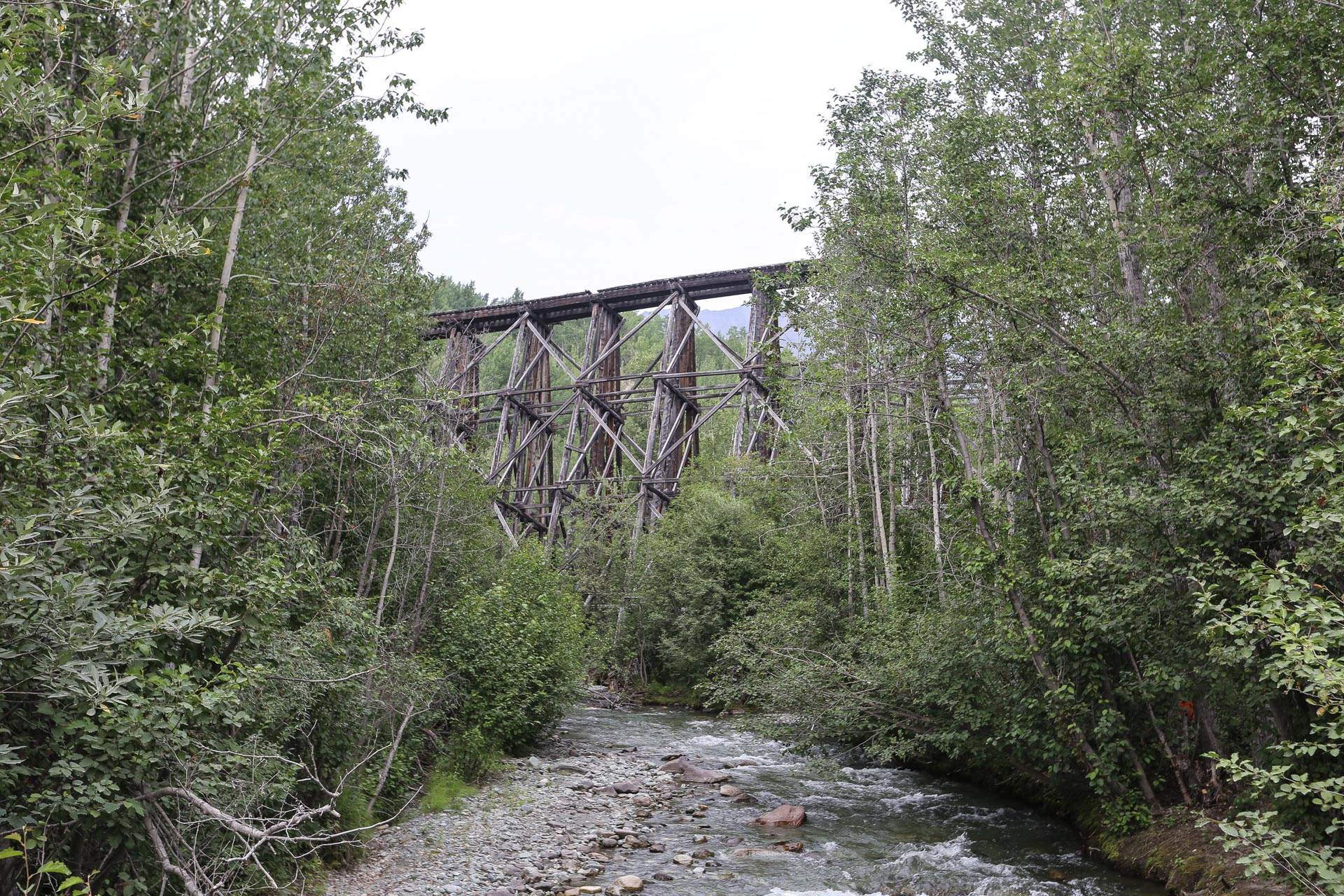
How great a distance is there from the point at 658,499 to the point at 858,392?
8183mm

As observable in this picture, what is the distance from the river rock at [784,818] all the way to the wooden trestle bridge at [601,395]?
11266mm

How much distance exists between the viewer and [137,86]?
541 centimetres

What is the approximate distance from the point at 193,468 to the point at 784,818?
6939 millimetres

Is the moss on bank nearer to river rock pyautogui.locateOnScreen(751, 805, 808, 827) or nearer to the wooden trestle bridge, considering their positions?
river rock pyautogui.locateOnScreen(751, 805, 808, 827)

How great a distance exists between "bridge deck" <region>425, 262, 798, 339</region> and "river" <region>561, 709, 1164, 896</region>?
13513mm

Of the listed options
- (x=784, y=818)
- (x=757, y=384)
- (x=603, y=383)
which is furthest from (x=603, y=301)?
(x=784, y=818)

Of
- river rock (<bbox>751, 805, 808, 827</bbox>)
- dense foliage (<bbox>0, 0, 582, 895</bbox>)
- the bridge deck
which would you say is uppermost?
the bridge deck

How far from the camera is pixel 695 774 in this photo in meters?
11.0

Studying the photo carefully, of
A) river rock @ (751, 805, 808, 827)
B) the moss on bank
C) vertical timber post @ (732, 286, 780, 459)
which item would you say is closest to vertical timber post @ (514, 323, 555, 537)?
vertical timber post @ (732, 286, 780, 459)

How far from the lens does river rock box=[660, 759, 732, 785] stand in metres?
10.8

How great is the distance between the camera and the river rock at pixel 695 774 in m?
10.8

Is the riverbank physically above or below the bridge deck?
below

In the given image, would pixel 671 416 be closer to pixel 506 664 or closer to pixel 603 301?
pixel 603 301

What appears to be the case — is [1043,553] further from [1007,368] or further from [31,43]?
[31,43]
